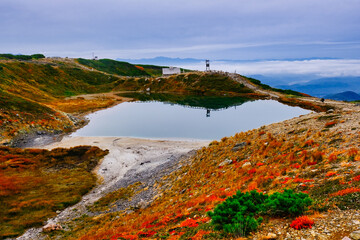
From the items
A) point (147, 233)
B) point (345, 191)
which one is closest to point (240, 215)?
point (345, 191)

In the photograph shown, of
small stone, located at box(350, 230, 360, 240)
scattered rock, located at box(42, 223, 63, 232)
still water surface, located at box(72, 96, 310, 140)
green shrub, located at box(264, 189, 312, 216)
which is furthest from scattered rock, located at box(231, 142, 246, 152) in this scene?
still water surface, located at box(72, 96, 310, 140)

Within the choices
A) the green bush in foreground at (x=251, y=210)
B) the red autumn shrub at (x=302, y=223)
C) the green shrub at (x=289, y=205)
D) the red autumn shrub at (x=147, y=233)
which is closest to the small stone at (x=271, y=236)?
the green bush in foreground at (x=251, y=210)

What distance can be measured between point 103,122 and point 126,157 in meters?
38.1

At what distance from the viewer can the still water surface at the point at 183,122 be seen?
61.9 meters

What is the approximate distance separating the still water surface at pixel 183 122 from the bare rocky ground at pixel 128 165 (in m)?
7.33

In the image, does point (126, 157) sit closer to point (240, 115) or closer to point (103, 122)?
point (103, 122)

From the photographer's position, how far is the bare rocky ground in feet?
84.2

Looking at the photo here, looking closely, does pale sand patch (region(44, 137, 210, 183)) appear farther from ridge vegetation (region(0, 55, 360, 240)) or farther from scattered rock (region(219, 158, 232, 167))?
scattered rock (region(219, 158, 232, 167))

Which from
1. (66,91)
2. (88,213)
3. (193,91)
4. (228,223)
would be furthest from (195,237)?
(66,91)

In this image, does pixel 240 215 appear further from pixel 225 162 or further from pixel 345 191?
pixel 225 162

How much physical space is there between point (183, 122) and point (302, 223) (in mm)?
66216

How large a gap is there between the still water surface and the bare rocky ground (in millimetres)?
7333

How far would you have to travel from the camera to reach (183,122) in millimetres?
75250

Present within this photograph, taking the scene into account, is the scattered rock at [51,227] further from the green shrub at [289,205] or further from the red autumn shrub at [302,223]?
the red autumn shrub at [302,223]
